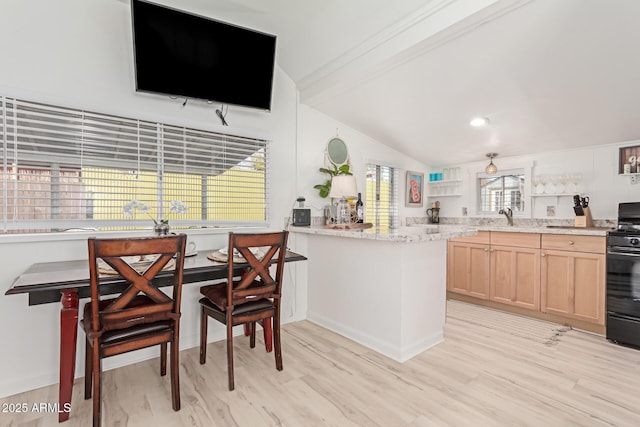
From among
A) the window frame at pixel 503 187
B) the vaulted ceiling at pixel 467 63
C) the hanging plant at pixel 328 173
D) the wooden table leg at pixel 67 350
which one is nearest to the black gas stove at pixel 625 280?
the vaulted ceiling at pixel 467 63

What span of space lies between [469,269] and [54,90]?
4270mm

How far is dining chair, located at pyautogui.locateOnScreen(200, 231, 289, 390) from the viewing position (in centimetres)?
205

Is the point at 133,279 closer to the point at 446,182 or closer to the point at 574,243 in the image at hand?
the point at 574,243

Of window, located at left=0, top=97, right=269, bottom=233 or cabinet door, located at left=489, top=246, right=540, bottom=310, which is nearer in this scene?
window, located at left=0, top=97, right=269, bottom=233

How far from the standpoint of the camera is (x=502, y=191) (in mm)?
4160

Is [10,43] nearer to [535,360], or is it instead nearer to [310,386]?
[310,386]

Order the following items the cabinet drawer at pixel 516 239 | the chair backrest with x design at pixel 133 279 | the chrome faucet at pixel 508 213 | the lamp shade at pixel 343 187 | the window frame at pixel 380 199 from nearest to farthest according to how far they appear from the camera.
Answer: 1. the chair backrest with x design at pixel 133 279
2. the lamp shade at pixel 343 187
3. the cabinet drawer at pixel 516 239
4. the chrome faucet at pixel 508 213
5. the window frame at pixel 380 199

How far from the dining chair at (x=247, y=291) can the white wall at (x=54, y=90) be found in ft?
2.33

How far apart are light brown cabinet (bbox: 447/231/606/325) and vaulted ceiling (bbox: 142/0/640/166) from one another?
3.58 ft

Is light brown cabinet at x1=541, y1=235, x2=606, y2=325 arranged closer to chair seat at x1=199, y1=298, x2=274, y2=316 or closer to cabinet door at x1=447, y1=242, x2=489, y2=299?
cabinet door at x1=447, y1=242, x2=489, y2=299

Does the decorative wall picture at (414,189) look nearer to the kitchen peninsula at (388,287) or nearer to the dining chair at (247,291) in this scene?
the kitchen peninsula at (388,287)

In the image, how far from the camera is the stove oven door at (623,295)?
8.80 feet

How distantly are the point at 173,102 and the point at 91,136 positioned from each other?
26.1 inches

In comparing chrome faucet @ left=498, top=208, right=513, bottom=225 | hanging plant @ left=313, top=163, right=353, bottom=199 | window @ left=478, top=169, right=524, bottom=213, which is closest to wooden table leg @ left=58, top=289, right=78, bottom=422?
hanging plant @ left=313, top=163, right=353, bottom=199
